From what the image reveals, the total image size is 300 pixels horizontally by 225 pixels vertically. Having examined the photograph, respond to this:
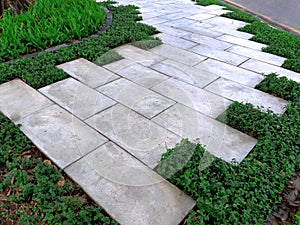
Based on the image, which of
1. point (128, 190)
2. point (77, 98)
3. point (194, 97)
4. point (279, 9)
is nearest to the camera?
point (128, 190)

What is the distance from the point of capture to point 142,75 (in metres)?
4.18

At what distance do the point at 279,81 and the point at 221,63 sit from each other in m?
1.07

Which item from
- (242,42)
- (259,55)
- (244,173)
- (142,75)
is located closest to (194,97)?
(142,75)

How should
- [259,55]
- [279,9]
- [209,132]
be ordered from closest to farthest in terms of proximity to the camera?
[209,132]
[259,55]
[279,9]

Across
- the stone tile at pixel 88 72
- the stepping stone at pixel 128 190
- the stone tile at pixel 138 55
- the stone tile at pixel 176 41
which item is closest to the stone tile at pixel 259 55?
the stone tile at pixel 176 41

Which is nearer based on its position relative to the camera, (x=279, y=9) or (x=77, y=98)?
(x=77, y=98)

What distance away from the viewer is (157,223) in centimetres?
205

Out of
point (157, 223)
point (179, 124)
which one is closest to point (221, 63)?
point (179, 124)

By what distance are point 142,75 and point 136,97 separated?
68 cm

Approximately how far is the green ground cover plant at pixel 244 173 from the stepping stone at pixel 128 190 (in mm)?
123

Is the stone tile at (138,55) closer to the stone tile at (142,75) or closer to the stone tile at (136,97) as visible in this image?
the stone tile at (142,75)

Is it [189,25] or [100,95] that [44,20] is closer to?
[100,95]

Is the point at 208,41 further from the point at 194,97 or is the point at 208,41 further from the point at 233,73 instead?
the point at 194,97

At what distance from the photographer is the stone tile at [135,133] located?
2.72m
